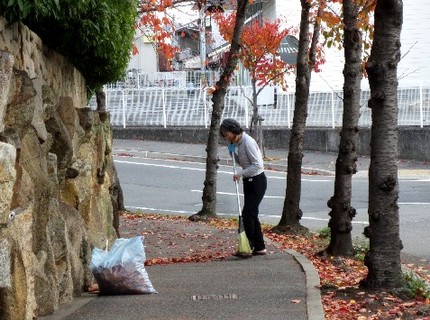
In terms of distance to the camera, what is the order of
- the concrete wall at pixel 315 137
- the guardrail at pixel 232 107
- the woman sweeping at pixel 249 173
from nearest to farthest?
the woman sweeping at pixel 249 173 → the concrete wall at pixel 315 137 → the guardrail at pixel 232 107

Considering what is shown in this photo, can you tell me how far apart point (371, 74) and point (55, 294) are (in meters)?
3.40

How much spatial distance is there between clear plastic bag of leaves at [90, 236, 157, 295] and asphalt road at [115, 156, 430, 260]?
6093mm

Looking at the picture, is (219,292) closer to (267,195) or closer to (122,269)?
(122,269)

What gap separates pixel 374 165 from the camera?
9750 millimetres

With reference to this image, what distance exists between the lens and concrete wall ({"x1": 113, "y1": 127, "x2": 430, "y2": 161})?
32.8 meters

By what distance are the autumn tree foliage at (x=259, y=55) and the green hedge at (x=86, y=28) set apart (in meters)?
18.9

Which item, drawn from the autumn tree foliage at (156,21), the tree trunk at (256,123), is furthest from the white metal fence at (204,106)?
the autumn tree foliage at (156,21)

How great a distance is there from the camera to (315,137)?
35531 millimetres

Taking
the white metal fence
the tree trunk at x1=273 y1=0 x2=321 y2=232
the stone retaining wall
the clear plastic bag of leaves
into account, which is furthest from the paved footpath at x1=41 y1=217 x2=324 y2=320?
the white metal fence

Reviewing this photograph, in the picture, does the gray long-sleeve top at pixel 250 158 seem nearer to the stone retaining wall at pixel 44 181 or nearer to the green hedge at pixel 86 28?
the stone retaining wall at pixel 44 181

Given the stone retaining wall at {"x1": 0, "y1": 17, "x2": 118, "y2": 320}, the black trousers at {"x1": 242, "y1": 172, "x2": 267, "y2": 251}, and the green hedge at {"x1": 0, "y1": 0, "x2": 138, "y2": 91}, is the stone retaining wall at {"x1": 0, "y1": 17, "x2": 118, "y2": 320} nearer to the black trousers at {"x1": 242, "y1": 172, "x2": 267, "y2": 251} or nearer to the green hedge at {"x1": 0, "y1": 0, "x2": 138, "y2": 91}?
the green hedge at {"x1": 0, "y1": 0, "x2": 138, "y2": 91}

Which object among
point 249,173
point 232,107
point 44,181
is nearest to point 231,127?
point 249,173

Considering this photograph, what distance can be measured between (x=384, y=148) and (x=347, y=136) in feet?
12.7

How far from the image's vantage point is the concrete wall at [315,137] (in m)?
Result: 32.8
